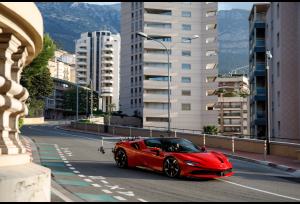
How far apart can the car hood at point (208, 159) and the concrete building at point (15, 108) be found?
5.72 meters

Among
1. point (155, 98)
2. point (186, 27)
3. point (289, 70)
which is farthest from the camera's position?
point (186, 27)

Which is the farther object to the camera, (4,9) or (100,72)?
(100,72)

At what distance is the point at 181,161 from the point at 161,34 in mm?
82513

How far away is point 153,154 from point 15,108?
7.24 meters

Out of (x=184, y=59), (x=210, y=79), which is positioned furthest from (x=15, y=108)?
(x=210, y=79)

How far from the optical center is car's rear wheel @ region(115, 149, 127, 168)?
52.5ft

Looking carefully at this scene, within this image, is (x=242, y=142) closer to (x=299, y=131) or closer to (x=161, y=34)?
(x=299, y=131)

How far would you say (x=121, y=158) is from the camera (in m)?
16.2

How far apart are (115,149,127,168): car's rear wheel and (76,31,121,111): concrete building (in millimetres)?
150402

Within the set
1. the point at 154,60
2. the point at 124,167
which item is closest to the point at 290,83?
the point at 124,167

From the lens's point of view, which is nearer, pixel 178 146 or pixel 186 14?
pixel 178 146

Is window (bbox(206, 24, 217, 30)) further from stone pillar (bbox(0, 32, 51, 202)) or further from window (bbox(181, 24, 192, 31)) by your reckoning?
stone pillar (bbox(0, 32, 51, 202))

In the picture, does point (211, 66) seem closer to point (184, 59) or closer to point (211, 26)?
point (184, 59)

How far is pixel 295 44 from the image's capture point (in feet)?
132
